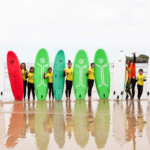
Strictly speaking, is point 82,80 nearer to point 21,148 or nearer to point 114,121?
point 114,121

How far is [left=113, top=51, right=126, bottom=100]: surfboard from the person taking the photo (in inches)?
331

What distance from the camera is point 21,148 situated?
11.1ft

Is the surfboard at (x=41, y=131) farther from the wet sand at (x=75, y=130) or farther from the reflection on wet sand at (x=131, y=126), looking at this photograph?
the reflection on wet sand at (x=131, y=126)

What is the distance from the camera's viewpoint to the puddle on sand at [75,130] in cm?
354

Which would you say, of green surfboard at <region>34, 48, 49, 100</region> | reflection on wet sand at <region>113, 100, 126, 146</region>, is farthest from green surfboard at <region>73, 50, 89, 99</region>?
reflection on wet sand at <region>113, 100, 126, 146</region>

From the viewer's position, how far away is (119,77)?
8477 mm

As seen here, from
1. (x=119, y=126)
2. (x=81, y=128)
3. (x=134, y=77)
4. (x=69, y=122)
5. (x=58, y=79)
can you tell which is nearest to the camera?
(x=81, y=128)

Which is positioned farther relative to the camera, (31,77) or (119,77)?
(119,77)

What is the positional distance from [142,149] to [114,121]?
5.28ft

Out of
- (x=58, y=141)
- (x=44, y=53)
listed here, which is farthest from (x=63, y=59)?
(x=58, y=141)

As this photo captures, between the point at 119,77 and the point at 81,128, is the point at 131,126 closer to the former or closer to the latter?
the point at 81,128

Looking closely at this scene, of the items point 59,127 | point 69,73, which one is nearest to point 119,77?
point 69,73

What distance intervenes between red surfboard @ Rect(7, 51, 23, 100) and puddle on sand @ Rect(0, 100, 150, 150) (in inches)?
95.2

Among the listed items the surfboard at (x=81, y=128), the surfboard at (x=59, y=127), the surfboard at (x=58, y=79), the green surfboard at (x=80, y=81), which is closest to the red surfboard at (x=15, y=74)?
the surfboard at (x=58, y=79)
